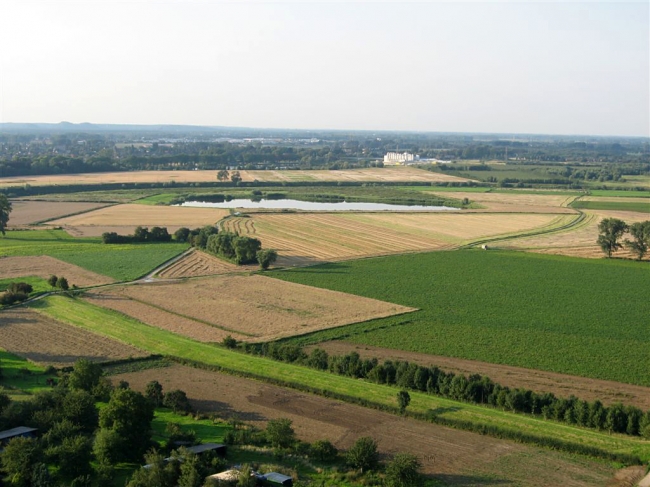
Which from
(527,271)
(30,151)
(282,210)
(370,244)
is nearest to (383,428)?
(527,271)

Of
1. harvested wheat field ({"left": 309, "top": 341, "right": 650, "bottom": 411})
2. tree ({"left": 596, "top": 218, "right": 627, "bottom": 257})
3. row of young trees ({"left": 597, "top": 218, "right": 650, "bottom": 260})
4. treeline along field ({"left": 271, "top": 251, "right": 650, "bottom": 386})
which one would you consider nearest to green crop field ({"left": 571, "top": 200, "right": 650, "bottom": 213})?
row of young trees ({"left": 597, "top": 218, "right": 650, "bottom": 260})

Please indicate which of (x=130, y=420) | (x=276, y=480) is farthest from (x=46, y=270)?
(x=276, y=480)

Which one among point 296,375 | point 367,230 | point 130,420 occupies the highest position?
point 367,230

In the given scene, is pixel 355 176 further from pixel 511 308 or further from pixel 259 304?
pixel 511 308

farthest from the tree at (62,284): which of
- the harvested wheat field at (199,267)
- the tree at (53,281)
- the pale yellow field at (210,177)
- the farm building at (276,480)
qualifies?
the pale yellow field at (210,177)

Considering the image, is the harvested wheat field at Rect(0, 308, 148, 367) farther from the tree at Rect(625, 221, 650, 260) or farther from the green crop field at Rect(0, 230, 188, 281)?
the tree at Rect(625, 221, 650, 260)
